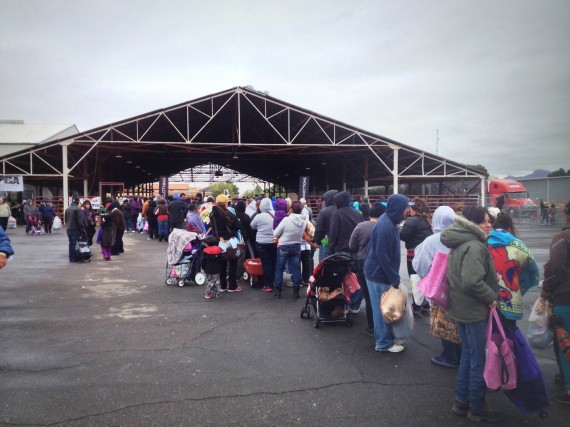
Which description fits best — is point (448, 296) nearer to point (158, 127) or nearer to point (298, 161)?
point (158, 127)

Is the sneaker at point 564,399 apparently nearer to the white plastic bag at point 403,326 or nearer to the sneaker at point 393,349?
the white plastic bag at point 403,326

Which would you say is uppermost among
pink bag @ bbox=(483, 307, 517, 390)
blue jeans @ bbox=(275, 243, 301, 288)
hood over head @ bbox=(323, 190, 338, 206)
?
hood over head @ bbox=(323, 190, 338, 206)

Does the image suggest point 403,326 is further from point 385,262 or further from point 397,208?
point 397,208

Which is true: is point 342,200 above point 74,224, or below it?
above

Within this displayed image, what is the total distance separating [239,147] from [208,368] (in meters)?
24.6

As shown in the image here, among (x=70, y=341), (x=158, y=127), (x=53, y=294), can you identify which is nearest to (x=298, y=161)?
(x=158, y=127)

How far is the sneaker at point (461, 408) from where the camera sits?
354cm

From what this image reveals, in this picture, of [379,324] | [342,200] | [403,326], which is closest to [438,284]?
[403,326]

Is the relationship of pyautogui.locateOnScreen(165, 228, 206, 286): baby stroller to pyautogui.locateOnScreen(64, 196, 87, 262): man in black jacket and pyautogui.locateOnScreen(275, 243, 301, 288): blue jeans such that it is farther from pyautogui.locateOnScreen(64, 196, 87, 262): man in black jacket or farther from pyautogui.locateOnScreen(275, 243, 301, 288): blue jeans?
pyautogui.locateOnScreen(64, 196, 87, 262): man in black jacket

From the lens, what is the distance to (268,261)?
8188 mm

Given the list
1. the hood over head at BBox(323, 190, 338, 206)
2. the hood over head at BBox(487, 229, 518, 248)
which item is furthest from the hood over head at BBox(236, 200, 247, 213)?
the hood over head at BBox(487, 229, 518, 248)

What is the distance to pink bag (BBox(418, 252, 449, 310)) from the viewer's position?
11.9 ft

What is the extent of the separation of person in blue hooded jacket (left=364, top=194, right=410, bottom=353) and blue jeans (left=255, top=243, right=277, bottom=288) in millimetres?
3254

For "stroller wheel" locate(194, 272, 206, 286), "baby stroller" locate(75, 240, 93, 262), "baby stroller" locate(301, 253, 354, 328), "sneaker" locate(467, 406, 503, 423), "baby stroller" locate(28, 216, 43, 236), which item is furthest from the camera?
"baby stroller" locate(28, 216, 43, 236)
